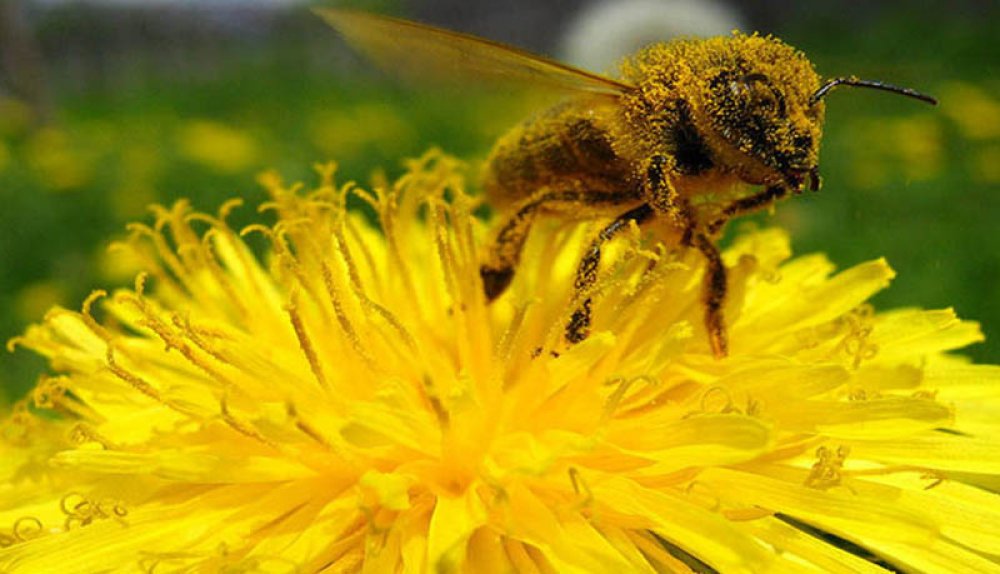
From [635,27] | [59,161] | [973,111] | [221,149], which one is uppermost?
[635,27]

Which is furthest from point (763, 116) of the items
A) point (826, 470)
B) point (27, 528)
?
point (27, 528)

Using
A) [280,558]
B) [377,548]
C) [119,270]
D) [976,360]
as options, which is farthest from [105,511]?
[119,270]

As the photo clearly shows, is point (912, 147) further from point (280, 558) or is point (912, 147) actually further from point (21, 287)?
point (280, 558)

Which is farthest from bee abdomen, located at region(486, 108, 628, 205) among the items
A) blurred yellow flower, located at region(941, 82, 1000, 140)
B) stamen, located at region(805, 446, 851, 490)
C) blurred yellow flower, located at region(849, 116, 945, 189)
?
blurred yellow flower, located at region(941, 82, 1000, 140)

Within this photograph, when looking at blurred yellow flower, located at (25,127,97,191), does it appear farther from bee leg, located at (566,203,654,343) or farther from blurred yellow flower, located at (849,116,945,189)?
bee leg, located at (566,203,654,343)

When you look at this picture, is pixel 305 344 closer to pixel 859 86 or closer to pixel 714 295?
pixel 714 295

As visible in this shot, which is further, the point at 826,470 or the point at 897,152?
the point at 897,152

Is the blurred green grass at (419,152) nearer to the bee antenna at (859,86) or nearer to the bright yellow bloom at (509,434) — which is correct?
the bee antenna at (859,86)
